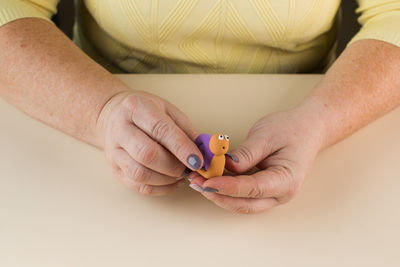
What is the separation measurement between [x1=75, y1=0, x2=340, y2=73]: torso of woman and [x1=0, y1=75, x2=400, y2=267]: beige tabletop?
16cm

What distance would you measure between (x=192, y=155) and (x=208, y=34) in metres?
0.34

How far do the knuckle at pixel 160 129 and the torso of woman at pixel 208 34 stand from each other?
274 mm

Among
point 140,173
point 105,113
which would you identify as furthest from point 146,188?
point 105,113

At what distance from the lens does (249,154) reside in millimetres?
634

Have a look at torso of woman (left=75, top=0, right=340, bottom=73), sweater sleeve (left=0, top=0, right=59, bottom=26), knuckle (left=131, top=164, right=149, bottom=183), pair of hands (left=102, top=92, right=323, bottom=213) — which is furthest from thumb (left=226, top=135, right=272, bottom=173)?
sweater sleeve (left=0, top=0, right=59, bottom=26)

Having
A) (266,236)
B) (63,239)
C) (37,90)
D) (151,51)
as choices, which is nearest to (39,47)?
(37,90)

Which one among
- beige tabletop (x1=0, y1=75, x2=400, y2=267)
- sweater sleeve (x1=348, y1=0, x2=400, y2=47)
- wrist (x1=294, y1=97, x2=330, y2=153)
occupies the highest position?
sweater sleeve (x1=348, y1=0, x2=400, y2=47)

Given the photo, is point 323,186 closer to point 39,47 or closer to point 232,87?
point 232,87

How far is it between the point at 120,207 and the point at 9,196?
159mm

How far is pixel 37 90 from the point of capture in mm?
749

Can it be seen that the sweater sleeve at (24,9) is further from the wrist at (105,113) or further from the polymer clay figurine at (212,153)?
the polymer clay figurine at (212,153)

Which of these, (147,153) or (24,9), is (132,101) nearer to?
(147,153)

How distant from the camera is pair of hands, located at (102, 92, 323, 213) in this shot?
1.99 feet

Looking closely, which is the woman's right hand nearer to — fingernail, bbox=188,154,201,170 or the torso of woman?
fingernail, bbox=188,154,201,170
